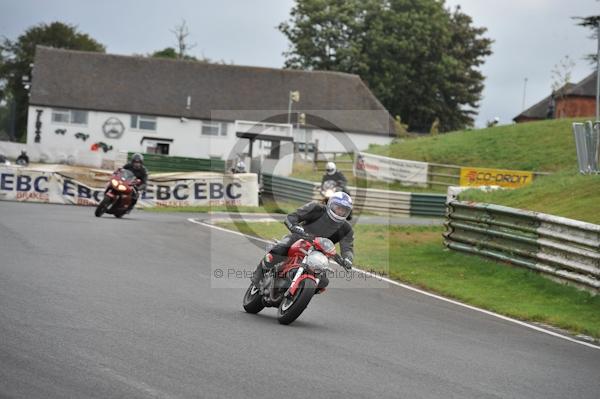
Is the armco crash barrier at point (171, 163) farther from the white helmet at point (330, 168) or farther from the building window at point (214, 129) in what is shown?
the white helmet at point (330, 168)

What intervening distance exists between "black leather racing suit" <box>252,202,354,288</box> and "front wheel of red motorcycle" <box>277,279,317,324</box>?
0.80 m

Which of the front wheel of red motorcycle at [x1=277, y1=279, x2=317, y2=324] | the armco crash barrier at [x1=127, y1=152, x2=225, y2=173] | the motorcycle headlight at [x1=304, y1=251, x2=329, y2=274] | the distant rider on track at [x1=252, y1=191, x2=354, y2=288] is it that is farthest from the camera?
the armco crash barrier at [x1=127, y1=152, x2=225, y2=173]

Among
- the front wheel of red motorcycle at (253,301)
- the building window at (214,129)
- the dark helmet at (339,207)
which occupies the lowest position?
the front wheel of red motorcycle at (253,301)

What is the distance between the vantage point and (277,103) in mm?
72312

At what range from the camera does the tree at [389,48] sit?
270 ft

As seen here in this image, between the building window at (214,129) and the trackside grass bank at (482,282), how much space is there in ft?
152

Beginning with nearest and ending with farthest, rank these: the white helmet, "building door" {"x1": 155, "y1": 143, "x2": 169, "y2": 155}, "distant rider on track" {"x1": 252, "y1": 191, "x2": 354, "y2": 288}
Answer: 1. "distant rider on track" {"x1": 252, "y1": 191, "x2": 354, "y2": 288}
2. the white helmet
3. "building door" {"x1": 155, "y1": 143, "x2": 169, "y2": 155}

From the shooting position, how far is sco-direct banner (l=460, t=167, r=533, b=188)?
4347cm

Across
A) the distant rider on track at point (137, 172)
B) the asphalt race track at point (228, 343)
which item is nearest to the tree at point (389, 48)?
the distant rider on track at point (137, 172)

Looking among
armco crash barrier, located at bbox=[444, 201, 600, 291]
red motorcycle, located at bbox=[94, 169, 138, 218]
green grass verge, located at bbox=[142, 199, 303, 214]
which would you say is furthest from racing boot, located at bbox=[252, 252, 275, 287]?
green grass verge, located at bbox=[142, 199, 303, 214]

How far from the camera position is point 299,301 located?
34.1 feet

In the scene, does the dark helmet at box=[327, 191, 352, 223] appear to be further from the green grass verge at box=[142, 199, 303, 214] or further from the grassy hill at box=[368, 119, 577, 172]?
the grassy hill at box=[368, 119, 577, 172]

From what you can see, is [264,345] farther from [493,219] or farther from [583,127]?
[583,127]

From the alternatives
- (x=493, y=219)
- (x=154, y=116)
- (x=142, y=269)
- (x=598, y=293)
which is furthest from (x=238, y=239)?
(x=154, y=116)
